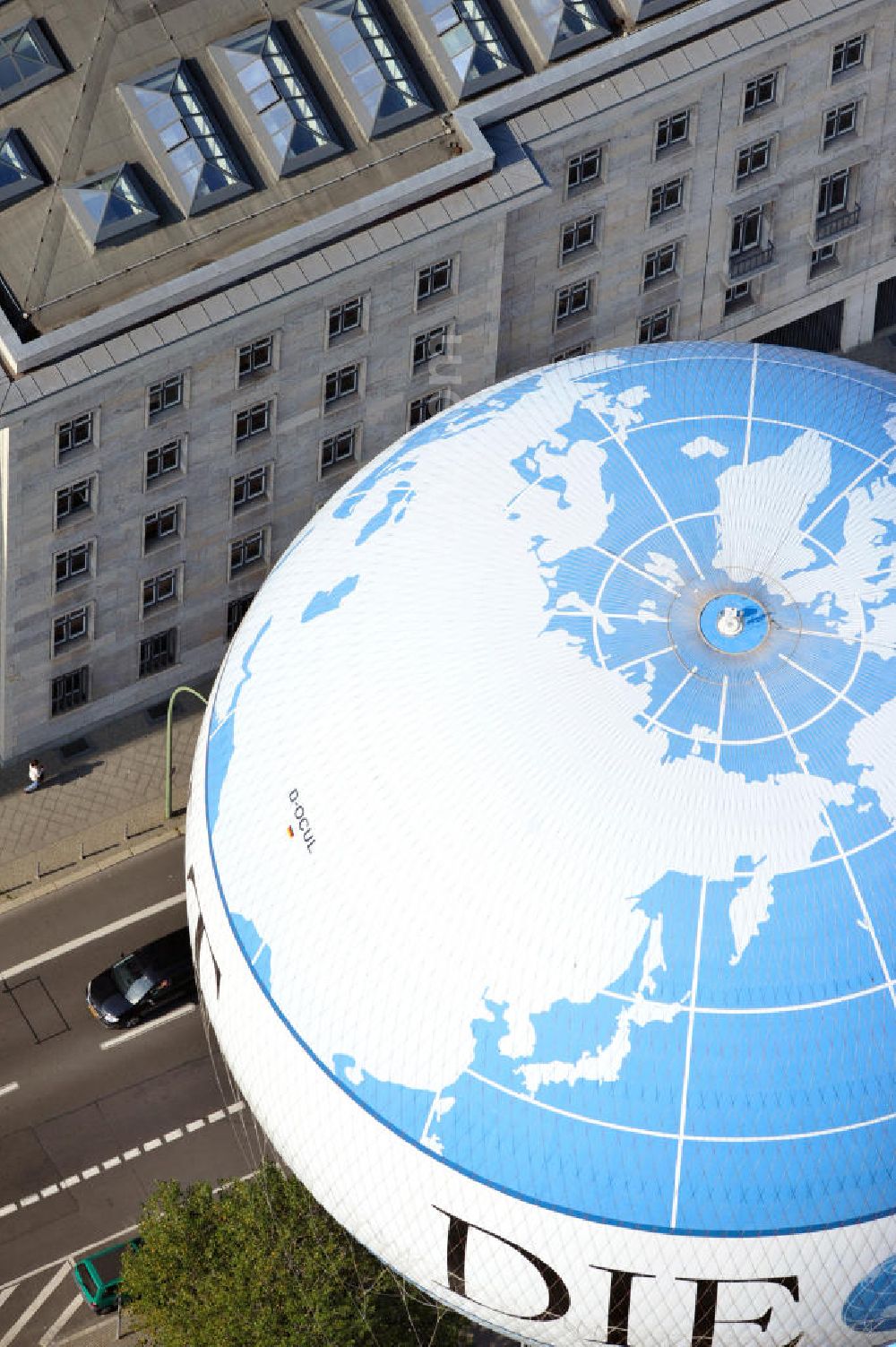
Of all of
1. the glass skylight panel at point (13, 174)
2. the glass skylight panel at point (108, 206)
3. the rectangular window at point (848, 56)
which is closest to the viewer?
the glass skylight panel at point (108, 206)

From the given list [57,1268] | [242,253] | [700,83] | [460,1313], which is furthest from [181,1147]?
[700,83]

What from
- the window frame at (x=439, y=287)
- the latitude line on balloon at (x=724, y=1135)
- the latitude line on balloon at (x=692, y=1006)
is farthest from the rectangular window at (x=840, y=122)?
the latitude line on balloon at (x=724, y=1135)

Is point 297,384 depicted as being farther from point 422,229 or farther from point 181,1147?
point 181,1147

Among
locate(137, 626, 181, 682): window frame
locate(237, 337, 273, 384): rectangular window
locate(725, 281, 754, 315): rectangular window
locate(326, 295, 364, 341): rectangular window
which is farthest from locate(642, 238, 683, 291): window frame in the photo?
locate(137, 626, 181, 682): window frame

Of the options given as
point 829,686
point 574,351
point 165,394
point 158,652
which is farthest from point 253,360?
point 829,686

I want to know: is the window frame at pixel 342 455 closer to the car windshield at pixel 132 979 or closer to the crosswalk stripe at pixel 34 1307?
the car windshield at pixel 132 979

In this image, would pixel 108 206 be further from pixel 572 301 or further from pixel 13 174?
pixel 572 301

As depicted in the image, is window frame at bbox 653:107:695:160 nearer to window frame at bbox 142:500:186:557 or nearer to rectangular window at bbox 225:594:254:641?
window frame at bbox 142:500:186:557
